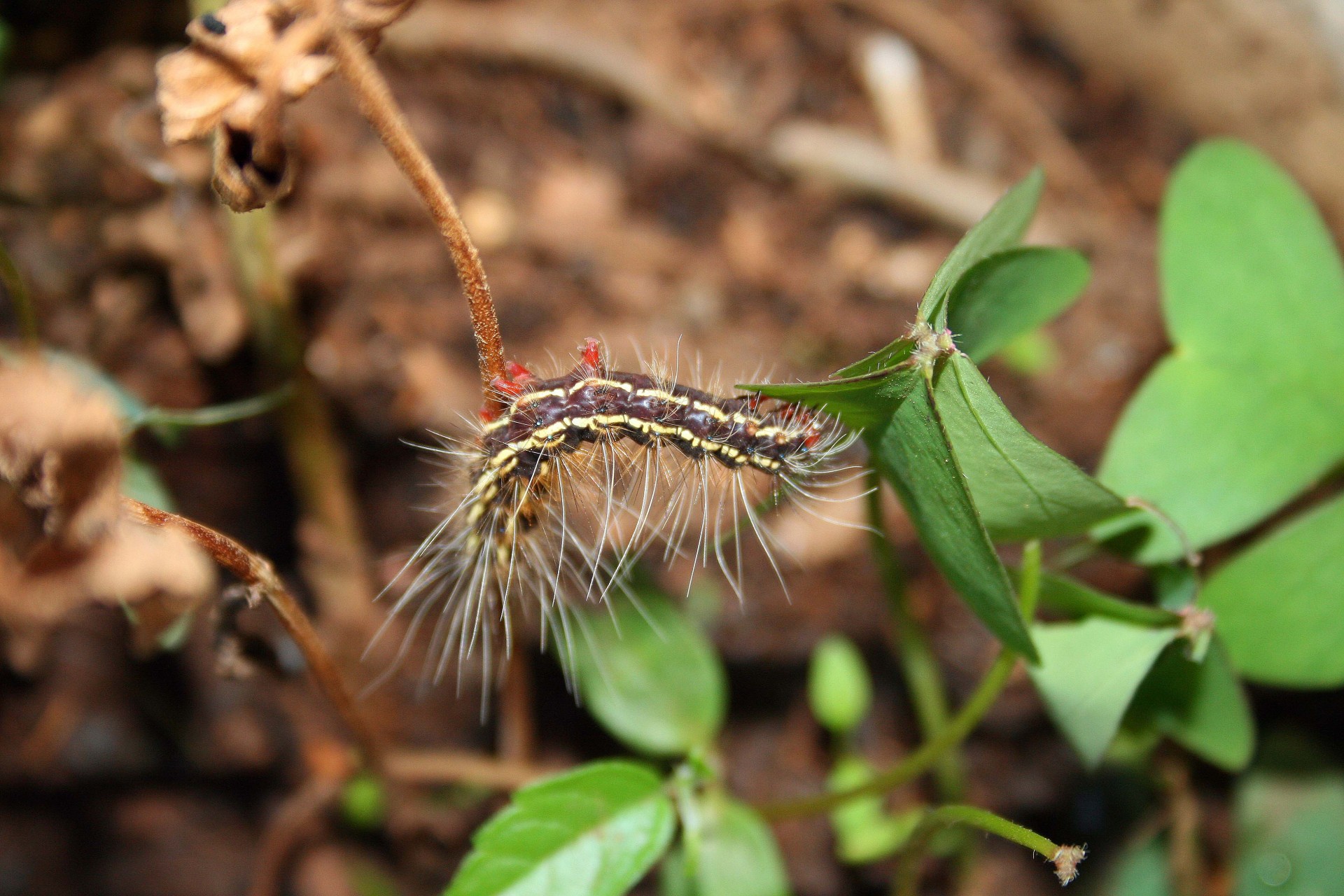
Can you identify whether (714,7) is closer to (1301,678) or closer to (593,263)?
(593,263)

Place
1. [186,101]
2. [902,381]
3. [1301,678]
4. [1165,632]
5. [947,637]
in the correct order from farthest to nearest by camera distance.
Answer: [947,637] < [1301,678] < [1165,632] < [902,381] < [186,101]

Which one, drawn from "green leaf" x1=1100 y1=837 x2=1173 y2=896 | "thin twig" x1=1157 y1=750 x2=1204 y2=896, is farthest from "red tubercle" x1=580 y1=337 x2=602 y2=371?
"green leaf" x1=1100 y1=837 x2=1173 y2=896

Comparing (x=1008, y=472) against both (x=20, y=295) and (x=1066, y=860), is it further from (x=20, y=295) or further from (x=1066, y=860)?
(x=20, y=295)

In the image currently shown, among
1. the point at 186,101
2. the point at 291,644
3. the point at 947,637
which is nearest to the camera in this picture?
the point at 186,101

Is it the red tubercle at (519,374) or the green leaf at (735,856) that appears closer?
the red tubercle at (519,374)

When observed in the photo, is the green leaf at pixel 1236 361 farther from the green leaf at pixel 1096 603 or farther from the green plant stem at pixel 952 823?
the green plant stem at pixel 952 823

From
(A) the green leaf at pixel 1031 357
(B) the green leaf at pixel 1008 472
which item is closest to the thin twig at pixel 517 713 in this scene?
(B) the green leaf at pixel 1008 472

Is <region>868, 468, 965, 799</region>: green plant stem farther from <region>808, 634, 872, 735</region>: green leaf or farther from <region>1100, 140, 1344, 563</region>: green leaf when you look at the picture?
<region>1100, 140, 1344, 563</region>: green leaf

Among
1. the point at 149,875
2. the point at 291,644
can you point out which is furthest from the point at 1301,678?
the point at 149,875
